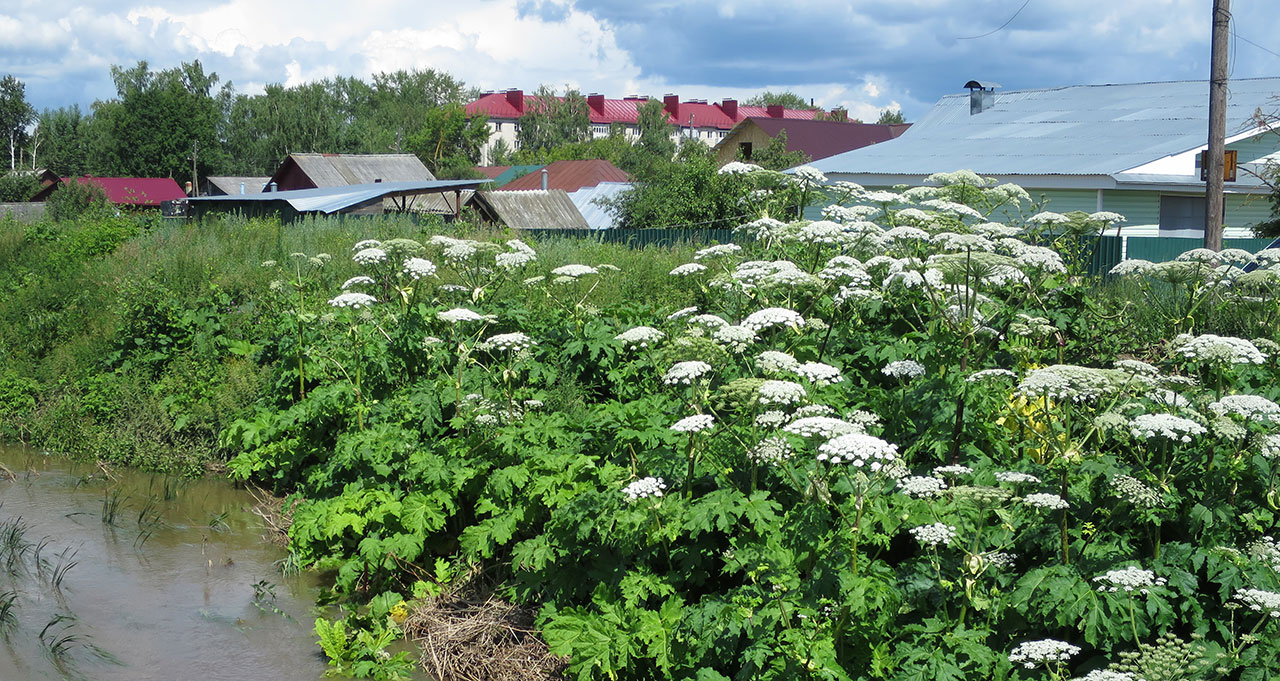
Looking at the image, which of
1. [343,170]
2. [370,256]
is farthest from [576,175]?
[370,256]

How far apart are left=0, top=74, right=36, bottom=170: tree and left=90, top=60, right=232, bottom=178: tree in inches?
275

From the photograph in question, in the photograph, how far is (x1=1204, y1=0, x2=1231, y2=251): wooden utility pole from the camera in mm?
11555

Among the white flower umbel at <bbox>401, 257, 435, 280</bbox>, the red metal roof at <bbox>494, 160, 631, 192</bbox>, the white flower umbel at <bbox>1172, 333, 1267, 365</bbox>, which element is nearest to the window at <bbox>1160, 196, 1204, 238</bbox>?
the white flower umbel at <bbox>1172, 333, 1267, 365</bbox>

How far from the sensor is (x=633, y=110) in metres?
122

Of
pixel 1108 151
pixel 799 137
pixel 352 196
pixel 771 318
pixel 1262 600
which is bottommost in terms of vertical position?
pixel 1262 600

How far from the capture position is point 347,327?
9.39 m

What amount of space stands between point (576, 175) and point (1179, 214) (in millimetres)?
40085

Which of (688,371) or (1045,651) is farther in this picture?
(688,371)

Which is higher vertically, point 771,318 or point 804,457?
point 771,318

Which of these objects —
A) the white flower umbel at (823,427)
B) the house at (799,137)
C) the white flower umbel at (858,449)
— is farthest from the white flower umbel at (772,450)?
the house at (799,137)

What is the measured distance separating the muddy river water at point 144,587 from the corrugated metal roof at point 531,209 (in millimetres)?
20510

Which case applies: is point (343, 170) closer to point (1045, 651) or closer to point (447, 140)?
point (447, 140)

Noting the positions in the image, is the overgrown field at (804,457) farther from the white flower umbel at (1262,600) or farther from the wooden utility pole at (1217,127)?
the wooden utility pole at (1217,127)

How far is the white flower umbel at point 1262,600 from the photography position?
12.4 feet
